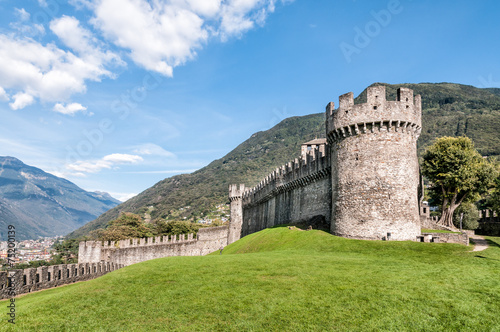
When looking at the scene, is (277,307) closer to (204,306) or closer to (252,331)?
(252,331)

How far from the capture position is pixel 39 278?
19375 mm

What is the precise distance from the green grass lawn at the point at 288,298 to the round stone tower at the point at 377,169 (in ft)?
20.2

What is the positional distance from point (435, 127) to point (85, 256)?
140889 mm

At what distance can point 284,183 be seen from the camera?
139 feet

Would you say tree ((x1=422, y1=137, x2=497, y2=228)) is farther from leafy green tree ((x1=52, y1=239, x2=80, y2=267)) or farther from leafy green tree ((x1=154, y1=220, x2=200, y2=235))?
leafy green tree ((x1=52, y1=239, x2=80, y2=267))

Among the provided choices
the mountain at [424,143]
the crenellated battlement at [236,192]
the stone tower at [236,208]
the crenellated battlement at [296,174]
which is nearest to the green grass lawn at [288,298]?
the crenellated battlement at [296,174]

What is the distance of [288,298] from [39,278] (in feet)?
50.3

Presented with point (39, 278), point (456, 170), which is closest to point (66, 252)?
point (39, 278)

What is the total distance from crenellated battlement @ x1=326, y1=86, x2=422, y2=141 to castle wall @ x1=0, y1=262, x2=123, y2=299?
809 inches

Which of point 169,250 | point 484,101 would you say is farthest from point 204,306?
point 484,101

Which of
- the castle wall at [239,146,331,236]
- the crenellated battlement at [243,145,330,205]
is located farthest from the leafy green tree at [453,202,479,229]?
the crenellated battlement at [243,145,330,205]

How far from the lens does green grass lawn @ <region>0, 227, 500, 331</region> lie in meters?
9.41

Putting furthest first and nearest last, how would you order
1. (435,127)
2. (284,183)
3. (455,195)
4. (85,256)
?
(435,127), (85,256), (284,183), (455,195)

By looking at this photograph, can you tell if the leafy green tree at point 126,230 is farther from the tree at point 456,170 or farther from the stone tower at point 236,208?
the tree at point 456,170
